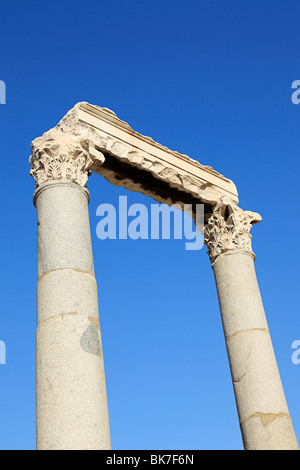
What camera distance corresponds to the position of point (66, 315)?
12.2 meters

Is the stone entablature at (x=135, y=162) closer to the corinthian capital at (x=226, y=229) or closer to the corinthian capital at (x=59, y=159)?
the corinthian capital at (x=59, y=159)

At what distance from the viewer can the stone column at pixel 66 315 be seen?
1096 cm

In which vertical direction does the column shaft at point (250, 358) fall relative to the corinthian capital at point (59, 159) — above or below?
below

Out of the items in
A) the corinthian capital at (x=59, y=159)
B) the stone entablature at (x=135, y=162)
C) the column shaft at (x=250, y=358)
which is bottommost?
the column shaft at (x=250, y=358)

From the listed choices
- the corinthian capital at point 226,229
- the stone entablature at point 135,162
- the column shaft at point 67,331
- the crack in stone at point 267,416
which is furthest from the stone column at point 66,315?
the corinthian capital at point 226,229

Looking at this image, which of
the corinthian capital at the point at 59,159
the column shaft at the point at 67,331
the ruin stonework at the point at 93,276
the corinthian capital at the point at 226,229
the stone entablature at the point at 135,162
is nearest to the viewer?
the column shaft at the point at 67,331

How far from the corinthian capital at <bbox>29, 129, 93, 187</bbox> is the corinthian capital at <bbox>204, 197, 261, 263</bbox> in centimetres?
549

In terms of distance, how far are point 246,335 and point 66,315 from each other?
680cm

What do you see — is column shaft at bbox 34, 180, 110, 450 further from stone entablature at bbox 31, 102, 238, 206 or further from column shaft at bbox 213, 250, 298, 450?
column shaft at bbox 213, 250, 298, 450

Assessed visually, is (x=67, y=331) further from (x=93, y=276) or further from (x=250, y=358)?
(x=250, y=358)

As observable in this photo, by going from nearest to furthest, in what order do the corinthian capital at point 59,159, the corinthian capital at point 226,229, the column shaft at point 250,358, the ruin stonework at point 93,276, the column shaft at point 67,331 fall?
the column shaft at point 67,331 → the ruin stonework at point 93,276 → the corinthian capital at point 59,159 → the column shaft at point 250,358 → the corinthian capital at point 226,229

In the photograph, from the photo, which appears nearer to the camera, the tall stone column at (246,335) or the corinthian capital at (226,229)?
the tall stone column at (246,335)

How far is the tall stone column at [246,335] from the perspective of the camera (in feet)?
51.0

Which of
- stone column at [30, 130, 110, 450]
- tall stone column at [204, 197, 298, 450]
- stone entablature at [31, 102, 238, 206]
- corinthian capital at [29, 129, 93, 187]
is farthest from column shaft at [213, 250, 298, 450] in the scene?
corinthian capital at [29, 129, 93, 187]
